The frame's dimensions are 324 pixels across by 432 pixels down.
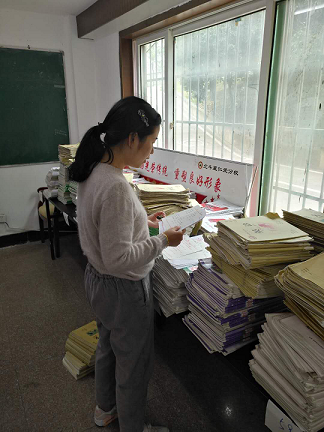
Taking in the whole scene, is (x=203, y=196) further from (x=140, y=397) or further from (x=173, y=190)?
(x=140, y=397)

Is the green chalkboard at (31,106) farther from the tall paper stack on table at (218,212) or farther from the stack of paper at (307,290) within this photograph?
the stack of paper at (307,290)

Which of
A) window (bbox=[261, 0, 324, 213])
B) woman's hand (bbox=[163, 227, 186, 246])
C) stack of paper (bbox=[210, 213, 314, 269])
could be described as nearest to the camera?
stack of paper (bbox=[210, 213, 314, 269])

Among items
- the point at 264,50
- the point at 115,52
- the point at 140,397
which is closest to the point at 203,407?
the point at 140,397

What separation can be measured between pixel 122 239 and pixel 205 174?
4.92ft

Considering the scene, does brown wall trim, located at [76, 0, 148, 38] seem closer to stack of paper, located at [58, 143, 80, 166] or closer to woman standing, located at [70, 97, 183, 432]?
stack of paper, located at [58, 143, 80, 166]

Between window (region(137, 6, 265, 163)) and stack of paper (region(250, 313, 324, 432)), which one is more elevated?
window (region(137, 6, 265, 163))

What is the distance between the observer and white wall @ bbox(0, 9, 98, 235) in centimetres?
344

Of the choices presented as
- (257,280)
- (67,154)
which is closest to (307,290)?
(257,280)

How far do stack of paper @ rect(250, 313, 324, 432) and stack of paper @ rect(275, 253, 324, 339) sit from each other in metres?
0.03

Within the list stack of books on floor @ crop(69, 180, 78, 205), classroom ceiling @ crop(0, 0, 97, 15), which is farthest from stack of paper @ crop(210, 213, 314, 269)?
classroom ceiling @ crop(0, 0, 97, 15)

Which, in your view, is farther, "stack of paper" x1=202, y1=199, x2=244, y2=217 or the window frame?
"stack of paper" x1=202, y1=199, x2=244, y2=217

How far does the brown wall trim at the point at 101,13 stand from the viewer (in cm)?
254

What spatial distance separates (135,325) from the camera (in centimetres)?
125

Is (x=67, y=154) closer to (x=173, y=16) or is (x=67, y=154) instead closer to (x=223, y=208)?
(x=173, y=16)
